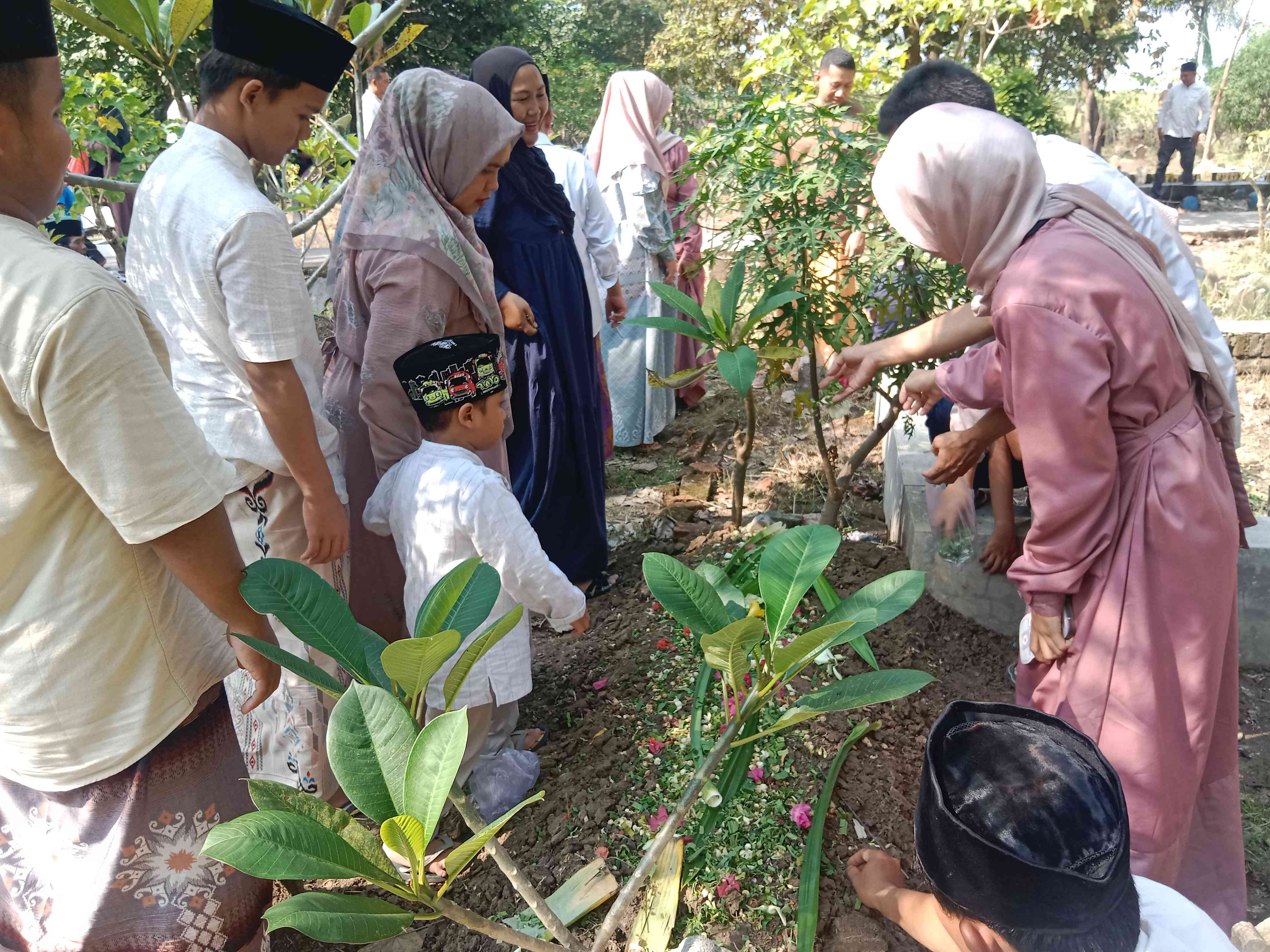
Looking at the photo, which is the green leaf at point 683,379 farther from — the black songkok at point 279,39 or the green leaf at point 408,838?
the green leaf at point 408,838

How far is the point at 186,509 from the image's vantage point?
1.15 metres

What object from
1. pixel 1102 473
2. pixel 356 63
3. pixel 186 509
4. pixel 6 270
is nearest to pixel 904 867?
pixel 1102 473

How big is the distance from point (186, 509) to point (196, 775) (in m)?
0.46

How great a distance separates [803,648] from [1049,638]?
0.80m

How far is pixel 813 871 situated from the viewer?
5.82 feet

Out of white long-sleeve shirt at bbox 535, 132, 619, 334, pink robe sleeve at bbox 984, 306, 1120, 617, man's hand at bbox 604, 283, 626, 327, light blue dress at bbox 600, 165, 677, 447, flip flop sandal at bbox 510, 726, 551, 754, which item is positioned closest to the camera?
pink robe sleeve at bbox 984, 306, 1120, 617

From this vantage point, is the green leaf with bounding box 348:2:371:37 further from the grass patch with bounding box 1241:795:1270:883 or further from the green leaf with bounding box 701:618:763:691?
the grass patch with bounding box 1241:795:1270:883

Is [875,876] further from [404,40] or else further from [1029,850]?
[404,40]

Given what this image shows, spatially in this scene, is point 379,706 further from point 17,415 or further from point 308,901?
point 17,415

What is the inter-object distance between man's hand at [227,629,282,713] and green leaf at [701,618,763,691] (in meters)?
0.66

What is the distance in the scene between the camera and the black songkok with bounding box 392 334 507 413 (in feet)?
6.67

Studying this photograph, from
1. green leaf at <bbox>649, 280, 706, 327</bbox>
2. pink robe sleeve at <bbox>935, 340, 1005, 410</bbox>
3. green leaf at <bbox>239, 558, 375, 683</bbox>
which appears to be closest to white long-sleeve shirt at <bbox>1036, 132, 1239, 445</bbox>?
pink robe sleeve at <bbox>935, 340, 1005, 410</bbox>

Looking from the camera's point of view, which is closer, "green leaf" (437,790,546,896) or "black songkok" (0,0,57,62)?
"green leaf" (437,790,546,896)

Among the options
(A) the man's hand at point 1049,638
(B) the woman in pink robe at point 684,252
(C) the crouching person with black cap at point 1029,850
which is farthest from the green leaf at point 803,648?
(B) the woman in pink robe at point 684,252
